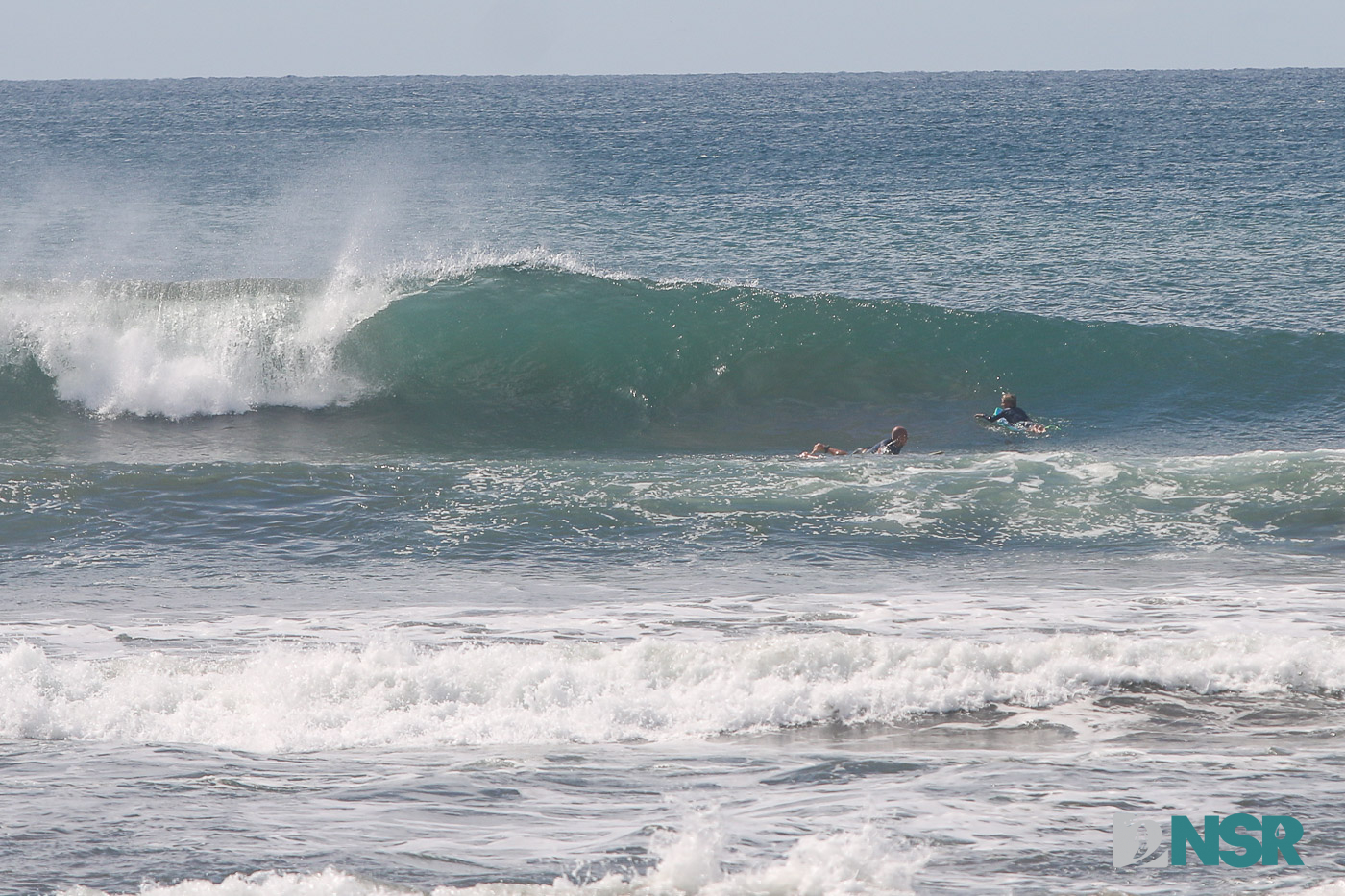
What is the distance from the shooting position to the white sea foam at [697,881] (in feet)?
17.0

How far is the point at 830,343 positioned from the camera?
19.0 m

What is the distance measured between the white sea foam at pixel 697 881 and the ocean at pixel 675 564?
2cm

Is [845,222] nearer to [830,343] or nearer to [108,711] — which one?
[830,343]

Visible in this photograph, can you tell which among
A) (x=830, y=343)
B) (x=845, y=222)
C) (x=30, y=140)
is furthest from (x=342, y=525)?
(x=30, y=140)

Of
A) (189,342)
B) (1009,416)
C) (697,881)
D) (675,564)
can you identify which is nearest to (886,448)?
(1009,416)

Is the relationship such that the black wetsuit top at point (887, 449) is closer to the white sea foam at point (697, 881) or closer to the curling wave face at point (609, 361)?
the curling wave face at point (609, 361)

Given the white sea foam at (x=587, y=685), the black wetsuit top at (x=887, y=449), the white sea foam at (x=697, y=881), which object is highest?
the black wetsuit top at (x=887, y=449)

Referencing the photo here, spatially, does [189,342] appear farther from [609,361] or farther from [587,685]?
[587,685]

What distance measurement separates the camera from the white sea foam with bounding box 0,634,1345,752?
24.2ft

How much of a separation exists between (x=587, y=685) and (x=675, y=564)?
3072mm

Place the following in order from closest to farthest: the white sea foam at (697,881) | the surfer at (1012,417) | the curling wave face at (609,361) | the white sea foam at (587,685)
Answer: the white sea foam at (697,881) → the white sea foam at (587,685) → the surfer at (1012,417) → the curling wave face at (609,361)

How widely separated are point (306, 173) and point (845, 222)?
23894mm

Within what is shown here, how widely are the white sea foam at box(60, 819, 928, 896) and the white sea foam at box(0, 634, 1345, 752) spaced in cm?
189

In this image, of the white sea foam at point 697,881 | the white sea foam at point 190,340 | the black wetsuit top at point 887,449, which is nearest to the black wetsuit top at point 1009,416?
the black wetsuit top at point 887,449
